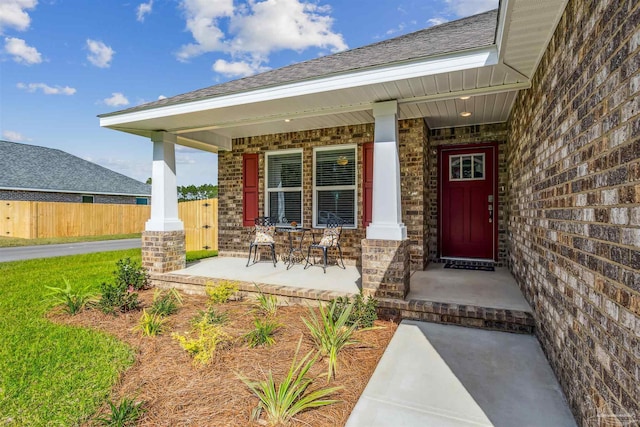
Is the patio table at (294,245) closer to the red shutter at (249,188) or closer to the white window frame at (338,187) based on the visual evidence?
the white window frame at (338,187)

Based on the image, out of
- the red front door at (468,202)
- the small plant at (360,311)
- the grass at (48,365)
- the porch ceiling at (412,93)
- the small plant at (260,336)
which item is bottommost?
the grass at (48,365)

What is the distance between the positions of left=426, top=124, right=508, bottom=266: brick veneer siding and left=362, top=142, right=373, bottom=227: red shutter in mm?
Answer: 1021

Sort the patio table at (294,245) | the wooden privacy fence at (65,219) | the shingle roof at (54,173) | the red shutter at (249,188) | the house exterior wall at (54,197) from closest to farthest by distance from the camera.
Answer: the patio table at (294,245) → the red shutter at (249,188) → the wooden privacy fence at (65,219) → the house exterior wall at (54,197) → the shingle roof at (54,173)

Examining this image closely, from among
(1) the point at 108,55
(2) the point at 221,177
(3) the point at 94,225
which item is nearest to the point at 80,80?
(1) the point at 108,55

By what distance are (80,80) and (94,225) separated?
24.9 feet

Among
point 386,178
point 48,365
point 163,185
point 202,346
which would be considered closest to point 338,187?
point 386,178

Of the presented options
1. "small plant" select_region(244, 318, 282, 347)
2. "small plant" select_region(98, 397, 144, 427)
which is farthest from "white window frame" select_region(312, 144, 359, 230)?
"small plant" select_region(98, 397, 144, 427)

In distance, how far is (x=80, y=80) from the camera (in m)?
12.7

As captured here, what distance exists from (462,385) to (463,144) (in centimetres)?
454

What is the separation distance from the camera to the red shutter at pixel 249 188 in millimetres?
6887

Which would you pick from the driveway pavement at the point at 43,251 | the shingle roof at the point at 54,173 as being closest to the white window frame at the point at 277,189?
the driveway pavement at the point at 43,251

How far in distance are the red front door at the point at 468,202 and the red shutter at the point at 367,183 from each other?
1330 millimetres

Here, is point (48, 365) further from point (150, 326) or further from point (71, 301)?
point (71, 301)

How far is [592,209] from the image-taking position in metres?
1.74
